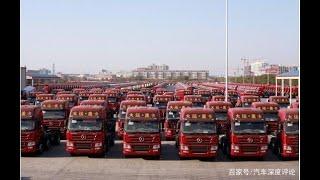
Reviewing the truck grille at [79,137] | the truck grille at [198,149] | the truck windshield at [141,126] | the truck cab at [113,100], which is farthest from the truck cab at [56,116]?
the truck cab at [113,100]

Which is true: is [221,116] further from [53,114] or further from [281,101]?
[53,114]

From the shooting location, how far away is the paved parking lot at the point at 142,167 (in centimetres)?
1189

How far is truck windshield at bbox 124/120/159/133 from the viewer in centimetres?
1469

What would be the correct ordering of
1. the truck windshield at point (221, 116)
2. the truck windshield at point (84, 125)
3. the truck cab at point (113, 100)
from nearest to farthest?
the truck windshield at point (84, 125) < the truck windshield at point (221, 116) < the truck cab at point (113, 100)

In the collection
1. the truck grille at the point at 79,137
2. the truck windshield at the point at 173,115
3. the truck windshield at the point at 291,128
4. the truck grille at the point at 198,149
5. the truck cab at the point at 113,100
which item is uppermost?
the truck cab at the point at 113,100

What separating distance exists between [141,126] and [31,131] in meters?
3.73

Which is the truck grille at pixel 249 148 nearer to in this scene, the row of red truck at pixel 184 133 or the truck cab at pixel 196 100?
the row of red truck at pixel 184 133

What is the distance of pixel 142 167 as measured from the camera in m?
13.4

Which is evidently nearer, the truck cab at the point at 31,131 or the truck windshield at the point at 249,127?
the truck windshield at the point at 249,127

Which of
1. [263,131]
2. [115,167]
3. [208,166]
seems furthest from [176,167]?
[263,131]

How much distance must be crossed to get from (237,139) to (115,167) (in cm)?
393

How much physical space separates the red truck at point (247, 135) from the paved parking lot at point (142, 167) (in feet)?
1.04

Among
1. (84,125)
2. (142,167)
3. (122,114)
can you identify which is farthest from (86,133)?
(122,114)
